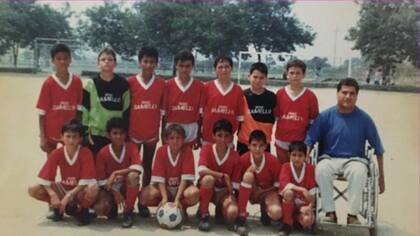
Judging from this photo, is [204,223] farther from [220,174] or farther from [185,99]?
[185,99]

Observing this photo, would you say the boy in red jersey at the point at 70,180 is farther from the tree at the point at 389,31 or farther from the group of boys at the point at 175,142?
the tree at the point at 389,31

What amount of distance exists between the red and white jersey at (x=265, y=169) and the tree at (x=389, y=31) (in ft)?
5.19

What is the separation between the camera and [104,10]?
165 inches

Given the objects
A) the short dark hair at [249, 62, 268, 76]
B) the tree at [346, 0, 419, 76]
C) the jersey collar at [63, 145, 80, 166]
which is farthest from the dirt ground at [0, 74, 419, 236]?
the short dark hair at [249, 62, 268, 76]

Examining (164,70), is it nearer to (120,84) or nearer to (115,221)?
(120,84)

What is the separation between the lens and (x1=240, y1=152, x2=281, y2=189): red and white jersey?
3.05 m

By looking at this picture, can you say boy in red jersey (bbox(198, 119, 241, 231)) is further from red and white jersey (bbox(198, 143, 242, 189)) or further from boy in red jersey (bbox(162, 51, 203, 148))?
boy in red jersey (bbox(162, 51, 203, 148))

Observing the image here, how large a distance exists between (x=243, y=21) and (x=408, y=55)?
65.8 inches

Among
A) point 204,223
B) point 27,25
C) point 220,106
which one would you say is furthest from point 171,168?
point 27,25

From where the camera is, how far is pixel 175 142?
3.03 meters

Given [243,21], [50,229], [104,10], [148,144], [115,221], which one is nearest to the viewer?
[50,229]

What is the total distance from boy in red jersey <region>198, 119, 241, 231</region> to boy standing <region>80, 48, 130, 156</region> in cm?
64

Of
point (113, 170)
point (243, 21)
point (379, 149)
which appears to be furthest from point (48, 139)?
point (243, 21)

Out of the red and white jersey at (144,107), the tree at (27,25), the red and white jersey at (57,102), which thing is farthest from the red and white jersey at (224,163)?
the tree at (27,25)
